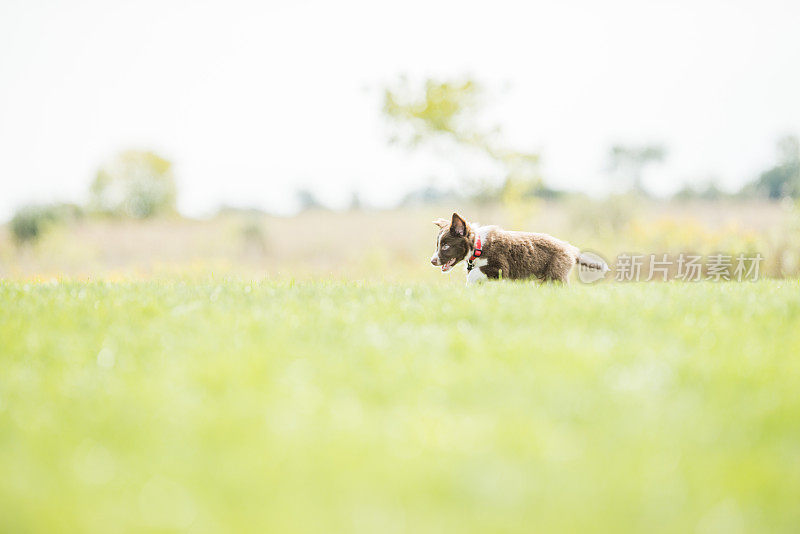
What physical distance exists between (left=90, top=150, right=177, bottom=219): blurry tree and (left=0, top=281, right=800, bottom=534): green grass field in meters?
53.3

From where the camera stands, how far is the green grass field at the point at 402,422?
3.13m

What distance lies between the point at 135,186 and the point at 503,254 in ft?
180

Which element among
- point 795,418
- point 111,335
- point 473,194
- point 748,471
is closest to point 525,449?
point 748,471

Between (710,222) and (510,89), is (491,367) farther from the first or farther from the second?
(510,89)

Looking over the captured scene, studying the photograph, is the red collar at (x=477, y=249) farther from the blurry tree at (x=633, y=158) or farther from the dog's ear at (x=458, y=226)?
the blurry tree at (x=633, y=158)

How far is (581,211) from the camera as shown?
88.0 ft

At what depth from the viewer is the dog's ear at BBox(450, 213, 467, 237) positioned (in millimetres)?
9781

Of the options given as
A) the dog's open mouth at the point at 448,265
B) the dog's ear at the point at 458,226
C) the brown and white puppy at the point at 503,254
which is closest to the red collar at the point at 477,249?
the brown and white puppy at the point at 503,254

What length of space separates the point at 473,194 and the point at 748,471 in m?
23.1

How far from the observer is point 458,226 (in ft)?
32.3
